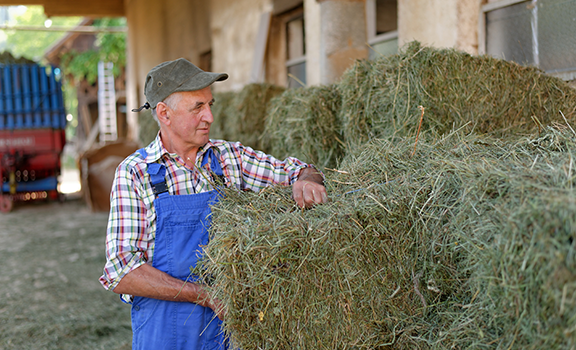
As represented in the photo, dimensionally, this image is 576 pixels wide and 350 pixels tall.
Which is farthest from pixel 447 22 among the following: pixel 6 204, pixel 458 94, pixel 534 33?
pixel 6 204

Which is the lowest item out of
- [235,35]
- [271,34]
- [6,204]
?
[6,204]

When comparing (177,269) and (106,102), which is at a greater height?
(106,102)

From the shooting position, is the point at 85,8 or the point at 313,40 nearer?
the point at 313,40

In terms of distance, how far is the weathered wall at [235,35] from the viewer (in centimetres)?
711

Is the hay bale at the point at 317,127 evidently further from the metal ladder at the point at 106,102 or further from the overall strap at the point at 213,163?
the metal ladder at the point at 106,102

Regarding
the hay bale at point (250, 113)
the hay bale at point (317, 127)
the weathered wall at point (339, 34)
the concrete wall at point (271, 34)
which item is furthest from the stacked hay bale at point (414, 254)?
the weathered wall at point (339, 34)

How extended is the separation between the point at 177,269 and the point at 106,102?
20101 mm

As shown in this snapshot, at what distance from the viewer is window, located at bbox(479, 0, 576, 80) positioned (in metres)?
3.09

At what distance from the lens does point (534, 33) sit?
3.31m

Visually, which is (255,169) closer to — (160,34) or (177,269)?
(177,269)

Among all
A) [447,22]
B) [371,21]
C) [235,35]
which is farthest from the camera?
[235,35]

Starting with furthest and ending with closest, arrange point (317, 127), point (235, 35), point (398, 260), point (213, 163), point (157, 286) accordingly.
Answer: point (235, 35)
point (317, 127)
point (213, 163)
point (157, 286)
point (398, 260)

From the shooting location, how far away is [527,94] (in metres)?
2.69

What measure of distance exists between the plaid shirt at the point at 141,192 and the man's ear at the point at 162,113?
0.09m
